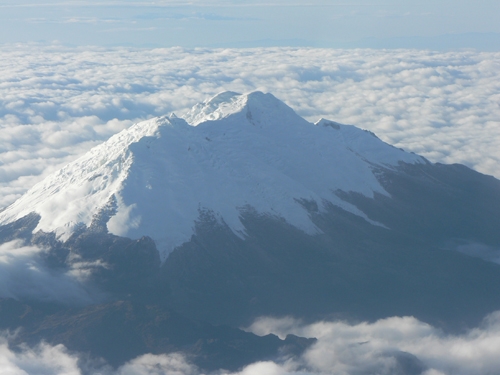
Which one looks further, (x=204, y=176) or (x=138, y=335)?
(x=204, y=176)

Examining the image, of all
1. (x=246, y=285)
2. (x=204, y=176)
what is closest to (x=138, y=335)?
(x=246, y=285)

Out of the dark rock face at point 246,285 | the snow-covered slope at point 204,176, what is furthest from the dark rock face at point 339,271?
the snow-covered slope at point 204,176

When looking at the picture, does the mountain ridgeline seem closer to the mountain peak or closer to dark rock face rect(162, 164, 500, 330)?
dark rock face rect(162, 164, 500, 330)

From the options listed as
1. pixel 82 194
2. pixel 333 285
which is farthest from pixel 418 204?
pixel 82 194

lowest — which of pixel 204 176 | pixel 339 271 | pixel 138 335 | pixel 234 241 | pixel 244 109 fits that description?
pixel 138 335

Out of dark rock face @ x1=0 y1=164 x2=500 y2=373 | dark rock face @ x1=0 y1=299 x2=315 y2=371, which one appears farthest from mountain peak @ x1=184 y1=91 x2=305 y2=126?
dark rock face @ x1=0 y1=299 x2=315 y2=371

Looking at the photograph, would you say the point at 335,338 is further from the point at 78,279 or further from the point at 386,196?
the point at 386,196

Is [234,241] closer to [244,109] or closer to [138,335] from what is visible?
[138,335]
